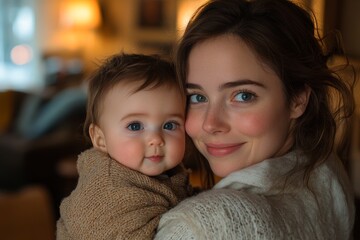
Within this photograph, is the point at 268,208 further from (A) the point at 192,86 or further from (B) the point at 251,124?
(A) the point at 192,86

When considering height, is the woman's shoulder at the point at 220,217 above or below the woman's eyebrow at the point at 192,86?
below

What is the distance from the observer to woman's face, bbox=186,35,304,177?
3.28 ft

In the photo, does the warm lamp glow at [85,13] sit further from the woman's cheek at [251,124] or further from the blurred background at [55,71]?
the woman's cheek at [251,124]

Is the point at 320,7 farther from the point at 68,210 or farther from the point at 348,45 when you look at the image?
the point at 68,210

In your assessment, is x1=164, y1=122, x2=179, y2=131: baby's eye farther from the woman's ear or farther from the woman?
the woman's ear

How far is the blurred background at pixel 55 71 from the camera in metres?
2.90

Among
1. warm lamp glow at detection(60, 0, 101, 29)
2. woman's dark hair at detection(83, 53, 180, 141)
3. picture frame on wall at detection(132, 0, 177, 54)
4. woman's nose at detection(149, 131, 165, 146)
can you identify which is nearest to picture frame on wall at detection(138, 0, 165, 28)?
picture frame on wall at detection(132, 0, 177, 54)

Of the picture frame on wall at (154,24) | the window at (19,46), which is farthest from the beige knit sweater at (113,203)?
the window at (19,46)

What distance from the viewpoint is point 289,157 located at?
1.05 metres

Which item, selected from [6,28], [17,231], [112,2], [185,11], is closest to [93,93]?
[17,231]

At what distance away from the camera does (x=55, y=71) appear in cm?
638

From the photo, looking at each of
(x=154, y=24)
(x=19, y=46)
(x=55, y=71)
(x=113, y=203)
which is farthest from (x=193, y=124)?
(x=19, y=46)

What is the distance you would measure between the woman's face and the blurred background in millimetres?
1161

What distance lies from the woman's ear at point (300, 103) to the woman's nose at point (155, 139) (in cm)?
30
